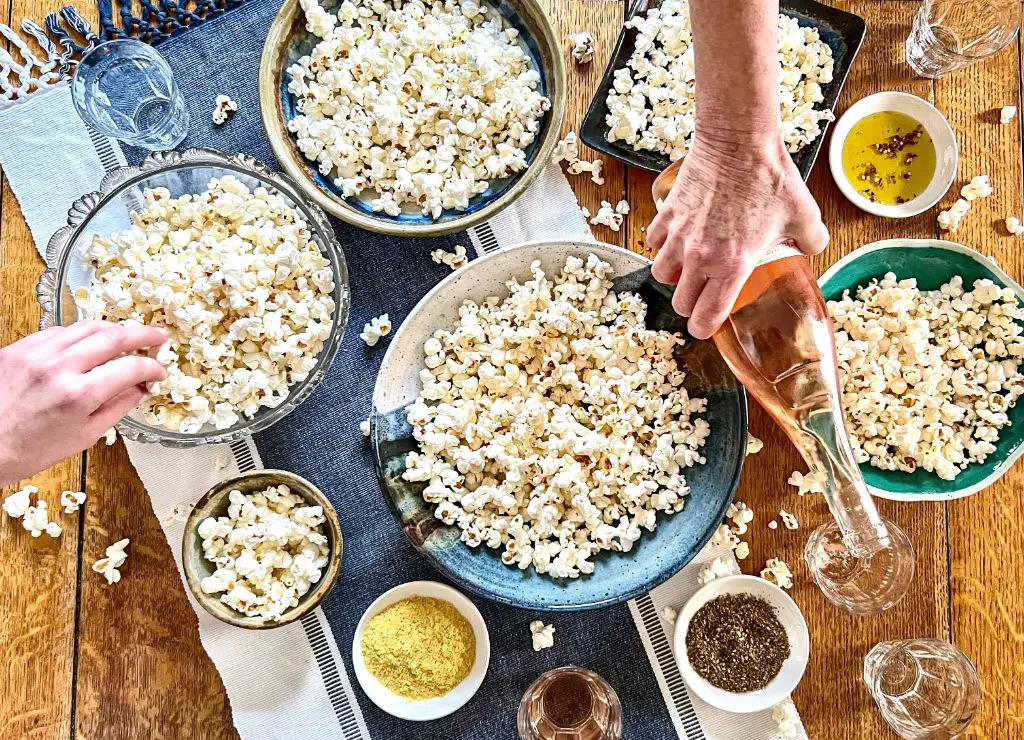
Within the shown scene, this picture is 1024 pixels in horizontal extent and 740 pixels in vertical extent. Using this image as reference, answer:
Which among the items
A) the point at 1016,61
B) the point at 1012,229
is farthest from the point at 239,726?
the point at 1016,61

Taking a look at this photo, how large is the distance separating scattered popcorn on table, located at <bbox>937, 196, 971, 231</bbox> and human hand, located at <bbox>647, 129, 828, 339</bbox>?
64cm

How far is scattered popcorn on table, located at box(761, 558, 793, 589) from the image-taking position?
1749mm

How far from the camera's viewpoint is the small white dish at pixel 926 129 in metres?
1.76

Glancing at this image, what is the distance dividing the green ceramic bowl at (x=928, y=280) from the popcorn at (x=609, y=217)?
0.42 metres

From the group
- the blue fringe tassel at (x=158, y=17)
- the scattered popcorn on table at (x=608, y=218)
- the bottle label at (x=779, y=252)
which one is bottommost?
the scattered popcorn on table at (x=608, y=218)

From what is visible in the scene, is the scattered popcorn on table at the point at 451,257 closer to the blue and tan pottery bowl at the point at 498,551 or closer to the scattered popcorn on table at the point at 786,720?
the blue and tan pottery bowl at the point at 498,551

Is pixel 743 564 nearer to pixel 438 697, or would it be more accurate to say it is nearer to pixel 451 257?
pixel 438 697

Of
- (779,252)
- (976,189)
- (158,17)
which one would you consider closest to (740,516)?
(779,252)

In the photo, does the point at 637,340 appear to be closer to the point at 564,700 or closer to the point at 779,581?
the point at 779,581

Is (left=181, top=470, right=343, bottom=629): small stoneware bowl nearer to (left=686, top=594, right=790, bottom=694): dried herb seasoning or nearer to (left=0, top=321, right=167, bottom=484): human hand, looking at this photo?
(left=0, top=321, right=167, bottom=484): human hand

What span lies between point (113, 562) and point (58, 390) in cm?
56

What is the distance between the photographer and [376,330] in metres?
1.71

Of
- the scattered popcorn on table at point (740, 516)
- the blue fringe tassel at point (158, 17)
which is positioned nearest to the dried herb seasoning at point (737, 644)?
the scattered popcorn on table at point (740, 516)

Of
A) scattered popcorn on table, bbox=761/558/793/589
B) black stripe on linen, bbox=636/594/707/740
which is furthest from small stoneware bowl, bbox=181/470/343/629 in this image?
scattered popcorn on table, bbox=761/558/793/589
